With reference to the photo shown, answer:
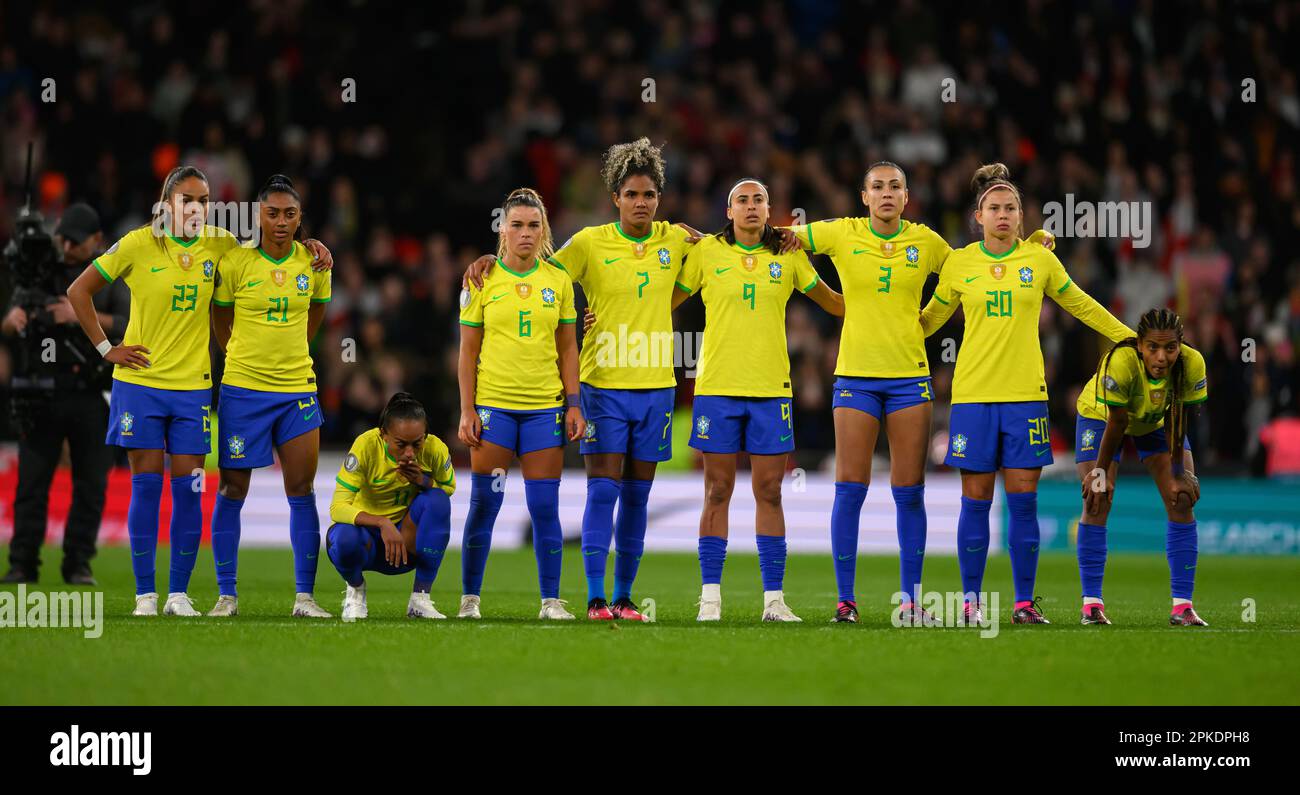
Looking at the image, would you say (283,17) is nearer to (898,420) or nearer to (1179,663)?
(898,420)

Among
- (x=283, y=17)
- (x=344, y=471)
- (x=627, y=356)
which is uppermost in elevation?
(x=283, y=17)

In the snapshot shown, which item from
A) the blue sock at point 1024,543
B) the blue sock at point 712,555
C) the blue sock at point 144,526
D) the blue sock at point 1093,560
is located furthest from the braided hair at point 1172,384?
the blue sock at point 144,526

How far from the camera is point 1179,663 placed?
707cm

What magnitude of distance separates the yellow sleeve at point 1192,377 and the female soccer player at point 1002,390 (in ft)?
1.21

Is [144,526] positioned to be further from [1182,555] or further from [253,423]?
[1182,555]

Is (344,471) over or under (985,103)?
under

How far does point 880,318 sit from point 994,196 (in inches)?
37.8

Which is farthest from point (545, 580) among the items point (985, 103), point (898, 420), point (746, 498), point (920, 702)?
point (985, 103)

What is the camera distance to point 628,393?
859 cm

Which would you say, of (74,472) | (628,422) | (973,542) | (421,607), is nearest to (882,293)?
(973,542)

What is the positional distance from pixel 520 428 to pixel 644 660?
6.52 ft

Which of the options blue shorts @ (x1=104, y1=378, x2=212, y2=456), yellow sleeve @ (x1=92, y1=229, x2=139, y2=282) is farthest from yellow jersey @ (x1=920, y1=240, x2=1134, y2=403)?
yellow sleeve @ (x1=92, y1=229, x2=139, y2=282)

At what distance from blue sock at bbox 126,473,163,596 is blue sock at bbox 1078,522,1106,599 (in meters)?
5.11
